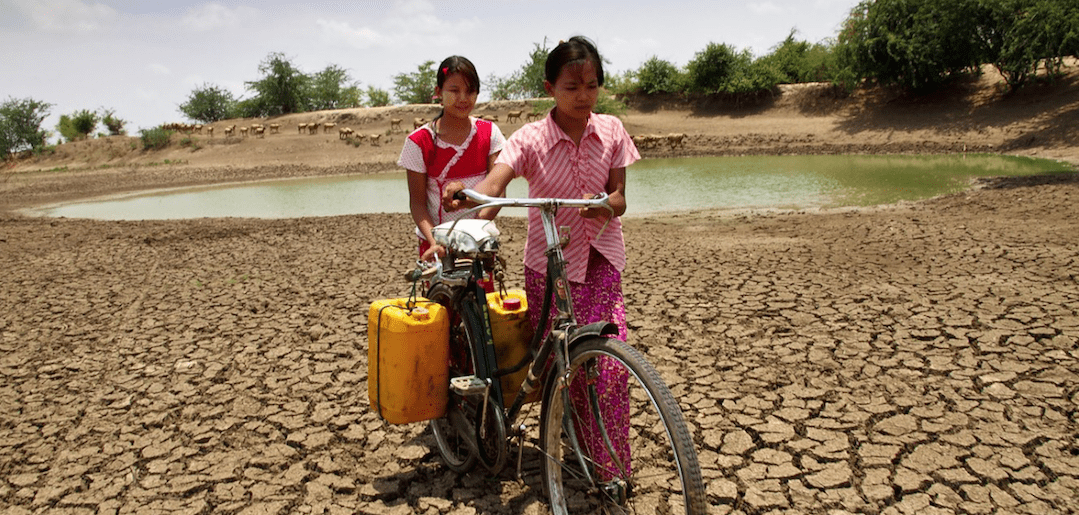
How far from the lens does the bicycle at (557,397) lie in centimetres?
219

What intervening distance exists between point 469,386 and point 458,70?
53.4 inches

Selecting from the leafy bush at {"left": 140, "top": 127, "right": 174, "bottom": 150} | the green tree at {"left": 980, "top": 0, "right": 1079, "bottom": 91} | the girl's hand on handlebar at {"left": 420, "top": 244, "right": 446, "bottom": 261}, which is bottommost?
the girl's hand on handlebar at {"left": 420, "top": 244, "right": 446, "bottom": 261}

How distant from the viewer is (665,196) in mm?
16406

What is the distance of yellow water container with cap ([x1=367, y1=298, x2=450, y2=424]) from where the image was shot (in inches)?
113

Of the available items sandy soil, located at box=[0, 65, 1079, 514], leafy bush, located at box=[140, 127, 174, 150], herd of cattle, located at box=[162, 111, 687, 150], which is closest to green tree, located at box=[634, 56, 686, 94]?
herd of cattle, located at box=[162, 111, 687, 150]

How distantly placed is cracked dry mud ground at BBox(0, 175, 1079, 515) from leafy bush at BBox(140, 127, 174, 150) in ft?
114

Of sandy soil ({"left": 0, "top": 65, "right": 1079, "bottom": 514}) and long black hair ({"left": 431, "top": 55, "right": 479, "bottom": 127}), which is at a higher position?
long black hair ({"left": 431, "top": 55, "right": 479, "bottom": 127})

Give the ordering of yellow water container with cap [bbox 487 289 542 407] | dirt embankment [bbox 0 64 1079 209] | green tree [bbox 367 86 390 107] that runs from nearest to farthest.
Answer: yellow water container with cap [bbox 487 289 542 407]
dirt embankment [bbox 0 64 1079 209]
green tree [bbox 367 86 390 107]

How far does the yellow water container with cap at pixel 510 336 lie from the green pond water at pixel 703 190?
34.9 ft

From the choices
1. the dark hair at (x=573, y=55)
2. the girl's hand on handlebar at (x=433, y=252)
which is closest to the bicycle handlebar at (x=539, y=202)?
the dark hair at (x=573, y=55)

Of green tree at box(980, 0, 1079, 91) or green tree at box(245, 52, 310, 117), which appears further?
green tree at box(245, 52, 310, 117)

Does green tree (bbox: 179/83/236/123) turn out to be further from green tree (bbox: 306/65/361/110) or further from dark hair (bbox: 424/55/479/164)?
dark hair (bbox: 424/55/479/164)

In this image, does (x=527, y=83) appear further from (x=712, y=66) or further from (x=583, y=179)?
(x=583, y=179)

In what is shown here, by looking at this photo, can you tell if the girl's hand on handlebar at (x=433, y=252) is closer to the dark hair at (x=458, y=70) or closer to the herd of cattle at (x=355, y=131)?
the dark hair at (x=458, y=70)
